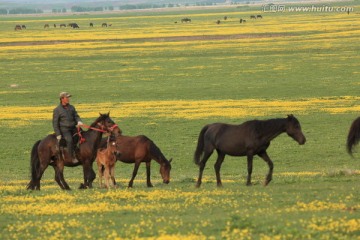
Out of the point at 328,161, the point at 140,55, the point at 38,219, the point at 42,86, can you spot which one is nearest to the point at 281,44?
the point at 140,55

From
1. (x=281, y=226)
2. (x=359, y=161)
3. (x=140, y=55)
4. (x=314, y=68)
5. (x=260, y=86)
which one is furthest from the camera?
(x=140, y=55)

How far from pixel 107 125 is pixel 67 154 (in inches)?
40.4

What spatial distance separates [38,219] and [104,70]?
47053 mm

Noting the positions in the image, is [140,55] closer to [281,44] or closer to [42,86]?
[281,44]

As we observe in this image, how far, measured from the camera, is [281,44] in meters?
79.4

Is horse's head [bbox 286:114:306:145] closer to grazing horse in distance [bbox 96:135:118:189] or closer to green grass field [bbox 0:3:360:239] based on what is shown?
green grass field [bbox 0:3:360:239]

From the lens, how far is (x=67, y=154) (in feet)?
64.2

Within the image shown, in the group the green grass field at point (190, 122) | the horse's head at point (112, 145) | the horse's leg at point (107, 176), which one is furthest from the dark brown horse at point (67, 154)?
the green grass field at point (190, 122)

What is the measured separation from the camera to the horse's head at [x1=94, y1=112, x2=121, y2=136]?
63.1 ft

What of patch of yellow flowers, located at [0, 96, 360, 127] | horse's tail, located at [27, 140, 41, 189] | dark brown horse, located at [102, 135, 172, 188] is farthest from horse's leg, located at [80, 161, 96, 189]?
patch of yellow flowers, located at [0, 96, 360, 127]

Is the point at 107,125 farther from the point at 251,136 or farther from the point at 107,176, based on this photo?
the point at 251,136

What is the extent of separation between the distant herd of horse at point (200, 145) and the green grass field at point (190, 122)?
62cm

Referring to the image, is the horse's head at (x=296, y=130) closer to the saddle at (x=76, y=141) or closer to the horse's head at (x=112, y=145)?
the horse's head at (x=112, y=145)

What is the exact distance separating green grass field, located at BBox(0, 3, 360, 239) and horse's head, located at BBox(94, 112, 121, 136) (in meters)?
1.29
